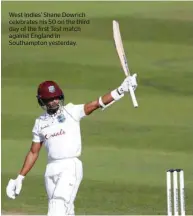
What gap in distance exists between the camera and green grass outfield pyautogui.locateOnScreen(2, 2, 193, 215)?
14.4 metres

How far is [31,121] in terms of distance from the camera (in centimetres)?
1598

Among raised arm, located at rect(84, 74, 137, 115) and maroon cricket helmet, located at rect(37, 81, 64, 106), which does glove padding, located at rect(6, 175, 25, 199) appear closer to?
maroon cricket helmet, located at rect(37, 81, 64, 106)

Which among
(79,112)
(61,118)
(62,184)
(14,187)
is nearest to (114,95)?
(79,112)

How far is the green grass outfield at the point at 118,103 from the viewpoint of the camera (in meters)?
14.4

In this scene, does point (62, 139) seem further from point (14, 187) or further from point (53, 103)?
point (14, 187)

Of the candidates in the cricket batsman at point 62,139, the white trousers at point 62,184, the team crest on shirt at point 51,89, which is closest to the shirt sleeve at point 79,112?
the cricket batsman at point 62,139

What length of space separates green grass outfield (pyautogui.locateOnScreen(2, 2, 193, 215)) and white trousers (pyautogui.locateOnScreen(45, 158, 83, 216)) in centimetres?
293

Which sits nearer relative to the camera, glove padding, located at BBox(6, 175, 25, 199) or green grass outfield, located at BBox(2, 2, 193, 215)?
glove padding, located at BBox(6, 175, 25, 199)

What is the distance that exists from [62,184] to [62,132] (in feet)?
1.85

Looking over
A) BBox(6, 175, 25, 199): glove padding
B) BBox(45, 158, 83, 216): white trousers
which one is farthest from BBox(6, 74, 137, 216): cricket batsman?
BBox(6, 175, 25, 199): glove padding

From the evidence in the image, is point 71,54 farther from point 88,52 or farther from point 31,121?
point 31,121

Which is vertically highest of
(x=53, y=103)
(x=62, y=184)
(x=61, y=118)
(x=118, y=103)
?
(x=118, y=103)

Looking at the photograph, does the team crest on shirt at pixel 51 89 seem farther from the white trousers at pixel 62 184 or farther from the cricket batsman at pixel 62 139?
the white trousers at pixel 62 184

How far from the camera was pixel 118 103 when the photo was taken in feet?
53.9
